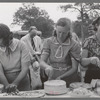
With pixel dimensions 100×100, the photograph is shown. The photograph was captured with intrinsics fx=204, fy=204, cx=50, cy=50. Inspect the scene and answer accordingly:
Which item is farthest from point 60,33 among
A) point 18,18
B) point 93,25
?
point 18,18

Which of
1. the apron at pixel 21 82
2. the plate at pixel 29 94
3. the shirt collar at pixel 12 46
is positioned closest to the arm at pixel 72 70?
the apron at pixel 21 82

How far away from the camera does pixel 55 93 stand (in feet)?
6.35

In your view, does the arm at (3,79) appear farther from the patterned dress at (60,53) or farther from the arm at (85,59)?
the arm at (85,59)

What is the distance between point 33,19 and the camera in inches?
1183

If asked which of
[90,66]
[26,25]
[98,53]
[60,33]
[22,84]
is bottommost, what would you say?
→ [22,84]

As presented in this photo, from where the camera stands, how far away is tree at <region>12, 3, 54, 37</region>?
28.0 metres

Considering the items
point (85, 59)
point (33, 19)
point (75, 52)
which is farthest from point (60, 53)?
point (33, 19)

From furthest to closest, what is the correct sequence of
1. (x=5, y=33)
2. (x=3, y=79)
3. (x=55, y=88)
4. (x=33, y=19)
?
(x=33, y=19)
(x=3, y=79)
(x=5, y=33)
(x=55, y=88)

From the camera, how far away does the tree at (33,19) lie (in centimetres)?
2795

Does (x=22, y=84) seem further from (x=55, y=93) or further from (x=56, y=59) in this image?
(x=55, y=93)

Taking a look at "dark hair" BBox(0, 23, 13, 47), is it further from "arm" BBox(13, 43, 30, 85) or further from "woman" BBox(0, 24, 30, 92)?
"arm" BBox(13, 43, 30, 85)

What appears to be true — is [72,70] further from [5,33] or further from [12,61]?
→ [5,33]

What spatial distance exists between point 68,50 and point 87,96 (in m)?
0.82

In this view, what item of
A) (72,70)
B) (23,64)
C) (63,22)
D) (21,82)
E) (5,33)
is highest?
(63,22)
